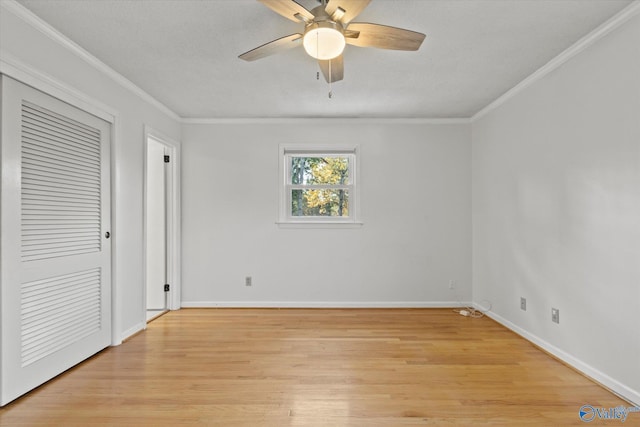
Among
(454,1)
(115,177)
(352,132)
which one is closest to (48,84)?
(115,177)

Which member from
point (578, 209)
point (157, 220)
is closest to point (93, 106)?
point (157, 220)

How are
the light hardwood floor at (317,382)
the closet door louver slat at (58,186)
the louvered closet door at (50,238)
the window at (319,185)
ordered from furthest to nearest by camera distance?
the window at (319,185) → the closet door louver slat at (58,186) → the louvered closet door at (50,238) → the light hardwood floor at (317,382)

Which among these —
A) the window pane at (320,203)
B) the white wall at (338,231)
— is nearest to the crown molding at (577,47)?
the white wall at (338,231)

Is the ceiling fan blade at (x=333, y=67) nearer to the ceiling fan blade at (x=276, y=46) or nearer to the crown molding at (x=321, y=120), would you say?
the ceiling fan blade at (x=276, y=46)

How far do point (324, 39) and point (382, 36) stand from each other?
330 millimetres

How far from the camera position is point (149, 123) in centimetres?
379

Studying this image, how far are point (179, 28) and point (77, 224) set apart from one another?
162 centimetres

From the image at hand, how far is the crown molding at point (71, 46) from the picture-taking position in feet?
7.14

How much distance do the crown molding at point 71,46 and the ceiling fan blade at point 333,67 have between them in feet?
5.84

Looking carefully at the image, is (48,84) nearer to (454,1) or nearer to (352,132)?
(454,1)

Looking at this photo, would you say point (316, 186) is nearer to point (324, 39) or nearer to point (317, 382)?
point (317, 382)

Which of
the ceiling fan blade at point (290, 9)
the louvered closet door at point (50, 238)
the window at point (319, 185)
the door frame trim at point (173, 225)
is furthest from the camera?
the window at point (319, 185)

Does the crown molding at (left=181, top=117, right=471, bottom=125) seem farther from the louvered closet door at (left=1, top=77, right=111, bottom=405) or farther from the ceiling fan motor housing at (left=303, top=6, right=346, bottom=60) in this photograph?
the ceiling fan motor housing at (left=303, top=6, right=346, bottom=60)

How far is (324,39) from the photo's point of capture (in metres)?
1.99
